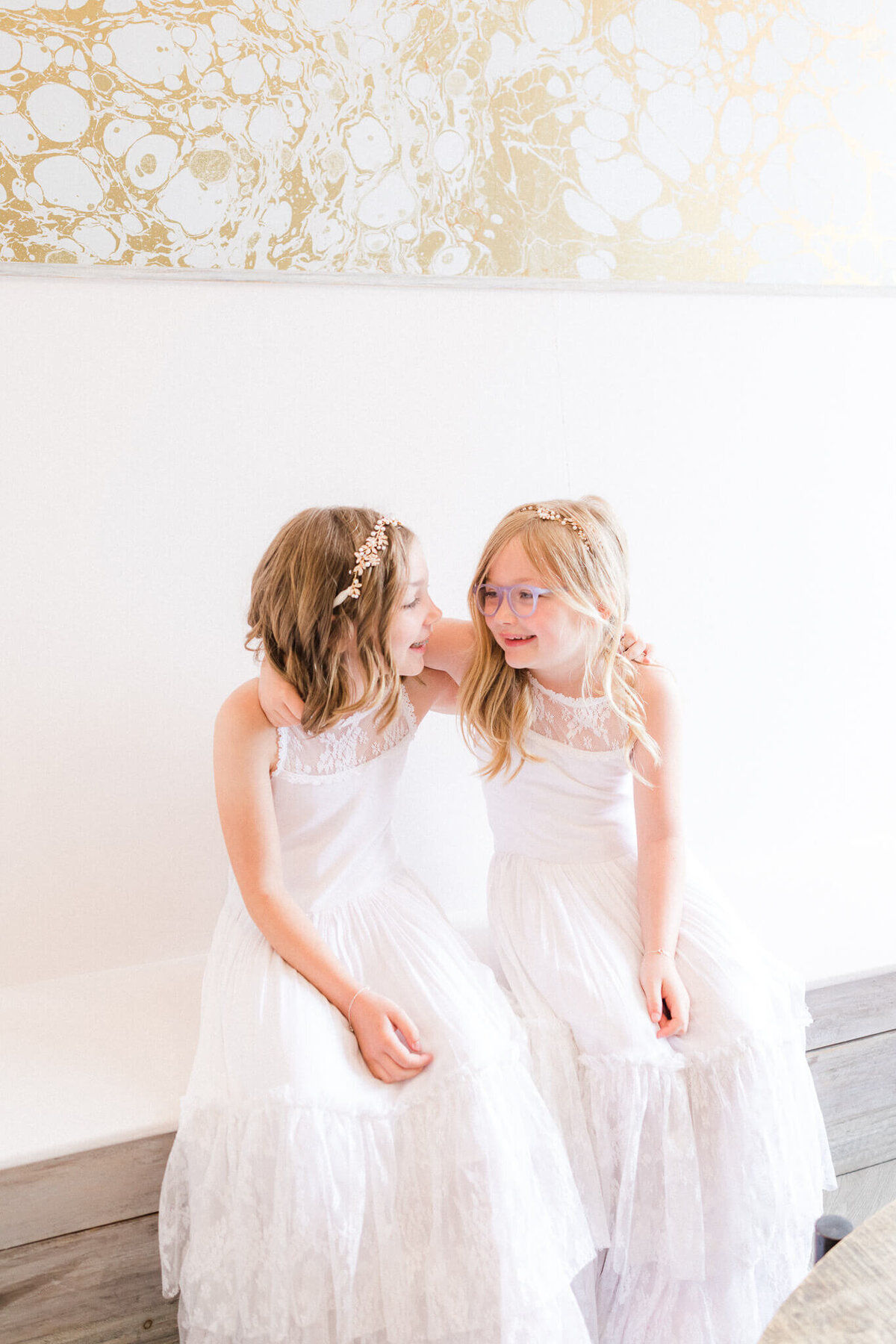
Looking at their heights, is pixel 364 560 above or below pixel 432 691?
above

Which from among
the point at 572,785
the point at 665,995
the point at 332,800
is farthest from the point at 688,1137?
the point at 332,800

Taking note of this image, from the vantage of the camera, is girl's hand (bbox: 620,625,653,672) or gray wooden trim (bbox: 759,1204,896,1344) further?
girl's hand (bbox: 620,625,653,672)

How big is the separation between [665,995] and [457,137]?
4.63 ft

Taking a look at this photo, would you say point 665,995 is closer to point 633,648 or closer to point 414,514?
point 633,648

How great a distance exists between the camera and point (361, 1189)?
119 cm

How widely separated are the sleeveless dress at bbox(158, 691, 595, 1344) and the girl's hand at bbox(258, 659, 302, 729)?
342mm

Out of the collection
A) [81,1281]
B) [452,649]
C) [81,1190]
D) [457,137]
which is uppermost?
[457,137]

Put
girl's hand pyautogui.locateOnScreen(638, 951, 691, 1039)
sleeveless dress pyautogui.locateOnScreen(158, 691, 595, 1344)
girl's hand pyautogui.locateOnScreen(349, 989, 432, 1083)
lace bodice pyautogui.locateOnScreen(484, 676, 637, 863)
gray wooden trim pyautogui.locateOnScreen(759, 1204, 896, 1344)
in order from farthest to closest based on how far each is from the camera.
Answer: lace bodice pyautogui.locateOnScreen(484, 676, 637, 863)
girl's hand pyautogui.locateOnScreen(638, 951, 691, 1039)
girl's hand pyautogui.locateOnScreen(349, 989, 432, 1083)
sleeveless dress pyautogui.locateOnScreen(158, 691, 595, 1344)
gray wooden trim pyautogui.locateOnScreen(759, 1204, 896, 1344)

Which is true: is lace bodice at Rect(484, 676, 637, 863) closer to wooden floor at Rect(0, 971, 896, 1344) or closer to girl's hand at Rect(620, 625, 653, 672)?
girl's hand at Rect(620, 625, 653, 672)

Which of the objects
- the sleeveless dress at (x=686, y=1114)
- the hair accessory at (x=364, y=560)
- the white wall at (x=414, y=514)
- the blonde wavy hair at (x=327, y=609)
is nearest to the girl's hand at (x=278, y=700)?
the blonde wavy hair at (x=327, y=609)

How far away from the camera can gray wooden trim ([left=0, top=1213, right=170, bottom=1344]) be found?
4.27 ft

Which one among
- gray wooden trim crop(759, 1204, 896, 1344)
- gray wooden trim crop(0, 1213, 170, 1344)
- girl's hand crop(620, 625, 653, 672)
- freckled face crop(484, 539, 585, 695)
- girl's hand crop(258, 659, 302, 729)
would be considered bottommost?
gray wooden trim crop(0, 1213, 170, 1344)

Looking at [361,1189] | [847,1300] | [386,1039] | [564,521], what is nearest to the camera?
Answer: [847,1300]

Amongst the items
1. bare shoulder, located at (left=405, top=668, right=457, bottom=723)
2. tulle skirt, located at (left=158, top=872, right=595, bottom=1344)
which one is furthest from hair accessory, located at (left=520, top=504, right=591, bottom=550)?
tulle skirt, located at (left=158, top=872, right=595, bottom=1344)
